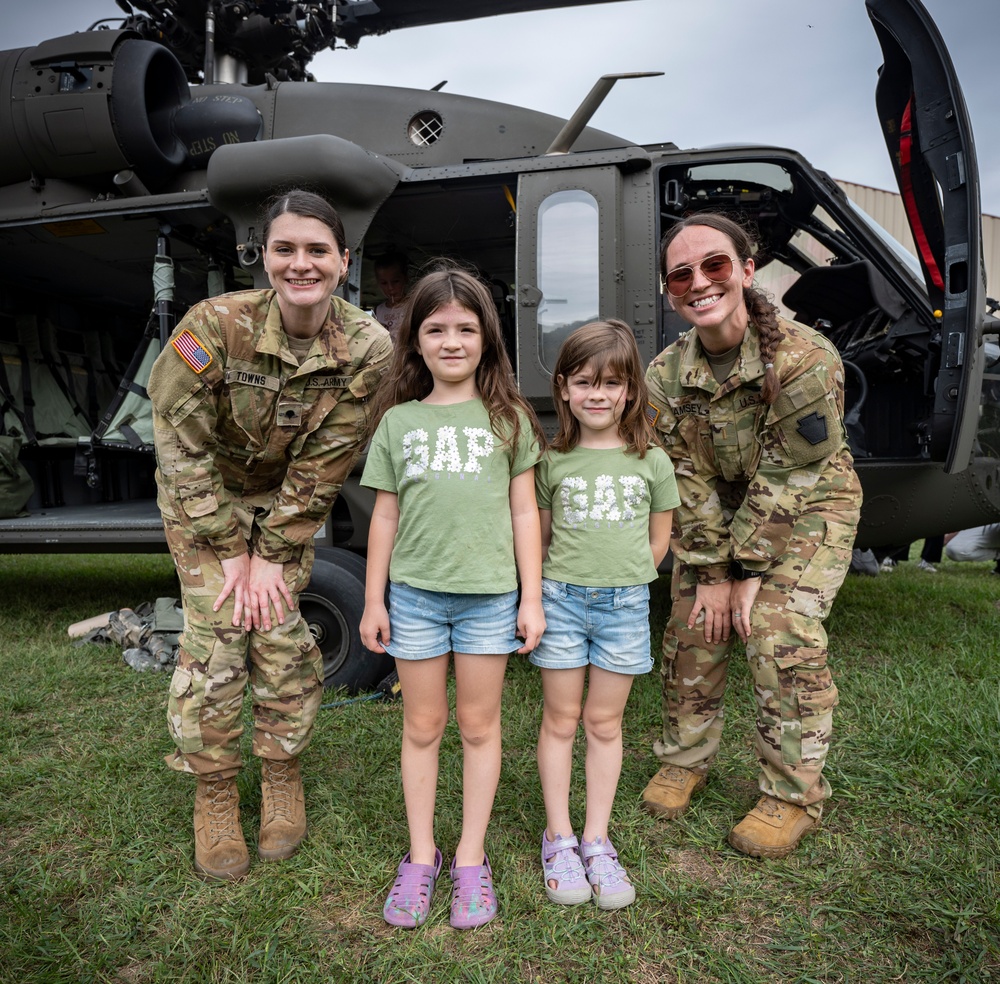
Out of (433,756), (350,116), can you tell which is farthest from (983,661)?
(350,116)

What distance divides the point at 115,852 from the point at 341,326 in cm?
167

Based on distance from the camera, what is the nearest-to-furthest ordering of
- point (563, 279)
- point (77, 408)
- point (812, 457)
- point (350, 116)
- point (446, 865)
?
point (446, 865)
point (812, 457)
point (563, 279)
point (350, 116)
point (77, 408)

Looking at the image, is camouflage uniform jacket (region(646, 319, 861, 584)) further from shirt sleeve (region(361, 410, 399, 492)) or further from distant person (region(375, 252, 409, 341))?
distant person (region(375, 252, 409, 341))

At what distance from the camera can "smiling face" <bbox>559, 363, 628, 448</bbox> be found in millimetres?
1948

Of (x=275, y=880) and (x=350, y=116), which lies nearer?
(x=275, y=880)

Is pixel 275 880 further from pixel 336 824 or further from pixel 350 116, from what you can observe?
pixel 350 116

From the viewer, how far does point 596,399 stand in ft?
6.40

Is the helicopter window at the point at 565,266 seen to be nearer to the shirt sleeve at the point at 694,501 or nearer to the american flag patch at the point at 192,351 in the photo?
the shirt sleeve at the point at 694,501

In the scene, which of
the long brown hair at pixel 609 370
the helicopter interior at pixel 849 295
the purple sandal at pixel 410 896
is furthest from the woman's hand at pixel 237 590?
the helicopter interior at pixel 849 295

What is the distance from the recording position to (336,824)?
226 cm

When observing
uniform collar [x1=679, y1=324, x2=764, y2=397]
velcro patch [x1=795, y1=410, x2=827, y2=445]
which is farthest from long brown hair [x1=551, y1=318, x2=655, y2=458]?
velcro patch [x1=795, y1=410, x2=827, y2=445]

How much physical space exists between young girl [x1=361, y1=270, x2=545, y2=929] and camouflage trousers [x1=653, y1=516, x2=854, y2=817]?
0.76 m

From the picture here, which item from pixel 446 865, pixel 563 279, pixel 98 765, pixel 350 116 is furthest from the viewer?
pixel 350 116

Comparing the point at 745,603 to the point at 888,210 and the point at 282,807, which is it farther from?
the point at 888,210
